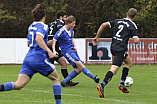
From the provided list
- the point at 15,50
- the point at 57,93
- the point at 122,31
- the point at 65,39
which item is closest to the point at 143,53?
the point at 15,50

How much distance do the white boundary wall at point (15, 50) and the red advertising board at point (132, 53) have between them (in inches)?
16.7

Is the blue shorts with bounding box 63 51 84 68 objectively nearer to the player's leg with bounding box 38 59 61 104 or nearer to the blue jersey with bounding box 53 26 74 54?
the blue jersey with bounding box 53 26 74 54

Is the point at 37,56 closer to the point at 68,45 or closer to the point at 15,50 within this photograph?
the point at 68,45

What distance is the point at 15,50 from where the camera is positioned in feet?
84.6

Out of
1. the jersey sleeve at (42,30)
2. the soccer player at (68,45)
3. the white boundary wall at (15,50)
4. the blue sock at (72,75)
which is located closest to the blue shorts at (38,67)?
the jersey sleeve at (42,30)

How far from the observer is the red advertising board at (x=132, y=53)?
997 inches

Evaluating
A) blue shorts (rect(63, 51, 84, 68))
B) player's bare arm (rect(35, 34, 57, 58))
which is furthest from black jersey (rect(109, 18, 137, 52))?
player's bare arm (rect(35, 34, 57, 58))

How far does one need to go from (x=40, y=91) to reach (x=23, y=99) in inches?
61.8

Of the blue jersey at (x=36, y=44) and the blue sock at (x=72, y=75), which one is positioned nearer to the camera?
the blue jersey at (x=36, y=44)

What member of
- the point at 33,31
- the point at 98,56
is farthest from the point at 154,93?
the point at 98,56

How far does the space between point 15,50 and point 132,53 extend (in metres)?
6.92

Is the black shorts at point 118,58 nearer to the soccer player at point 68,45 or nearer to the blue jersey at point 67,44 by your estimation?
the soccer player at point 68,45

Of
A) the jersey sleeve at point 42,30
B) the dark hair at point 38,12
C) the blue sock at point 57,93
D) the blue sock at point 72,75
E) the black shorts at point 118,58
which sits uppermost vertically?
the dark hair at point 38,12

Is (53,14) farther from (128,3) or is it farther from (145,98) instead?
(145,98)
